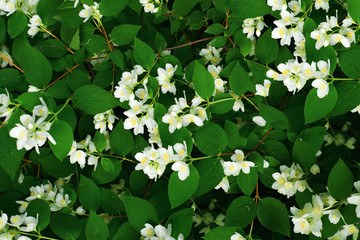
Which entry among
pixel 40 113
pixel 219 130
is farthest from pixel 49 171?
pixel 219 130

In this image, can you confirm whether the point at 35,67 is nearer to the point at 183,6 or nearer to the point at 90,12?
the point at 90,12

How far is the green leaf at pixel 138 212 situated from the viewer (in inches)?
45.7

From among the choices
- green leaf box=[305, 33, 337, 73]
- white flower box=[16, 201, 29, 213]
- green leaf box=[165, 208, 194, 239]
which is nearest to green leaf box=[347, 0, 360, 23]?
green leaf box=[305, 33, 337, 73]

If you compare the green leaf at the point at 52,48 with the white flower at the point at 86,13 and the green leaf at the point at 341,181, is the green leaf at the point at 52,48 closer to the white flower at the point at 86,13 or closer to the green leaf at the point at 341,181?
the white flower at the point at 86,13

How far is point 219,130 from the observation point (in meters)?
1.12

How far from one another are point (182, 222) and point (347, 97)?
62 centimetres

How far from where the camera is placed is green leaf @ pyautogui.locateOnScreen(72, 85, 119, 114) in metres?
Result: 1.20

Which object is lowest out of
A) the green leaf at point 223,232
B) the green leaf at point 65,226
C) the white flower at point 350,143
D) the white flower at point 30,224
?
the green leaf at point 65,226

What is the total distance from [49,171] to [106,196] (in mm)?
258

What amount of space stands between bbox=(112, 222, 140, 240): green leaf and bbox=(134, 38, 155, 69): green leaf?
21.7 inches

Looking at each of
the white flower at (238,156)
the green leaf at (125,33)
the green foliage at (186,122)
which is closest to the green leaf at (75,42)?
the green foliage at (186,122)

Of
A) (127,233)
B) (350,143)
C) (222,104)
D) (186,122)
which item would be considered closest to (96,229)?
(127,233)

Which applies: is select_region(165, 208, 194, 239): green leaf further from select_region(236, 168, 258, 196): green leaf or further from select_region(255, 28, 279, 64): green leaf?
select_region(255, 28, 279, 64): green leaf

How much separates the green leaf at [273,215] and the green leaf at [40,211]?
73 cm
